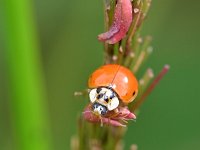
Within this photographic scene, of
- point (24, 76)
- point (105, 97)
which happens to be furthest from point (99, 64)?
point (105, 97)

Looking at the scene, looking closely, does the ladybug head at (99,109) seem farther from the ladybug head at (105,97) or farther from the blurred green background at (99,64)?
the blurred green background at (99,64)

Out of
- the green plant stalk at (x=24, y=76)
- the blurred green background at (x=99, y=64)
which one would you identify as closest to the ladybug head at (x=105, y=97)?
the green plant stalk at (x=24, y=76)

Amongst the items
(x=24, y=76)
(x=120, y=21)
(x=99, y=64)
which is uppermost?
(x=120, y=21)

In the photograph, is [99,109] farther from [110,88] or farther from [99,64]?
[99,64]

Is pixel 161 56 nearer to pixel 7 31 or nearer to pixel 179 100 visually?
pixel 179 100

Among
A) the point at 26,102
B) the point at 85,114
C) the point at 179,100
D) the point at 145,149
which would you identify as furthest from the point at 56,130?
the point at 85,114

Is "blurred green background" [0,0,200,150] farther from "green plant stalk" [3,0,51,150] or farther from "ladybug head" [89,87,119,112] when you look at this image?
"ladybug head" [89,87,119,112]
